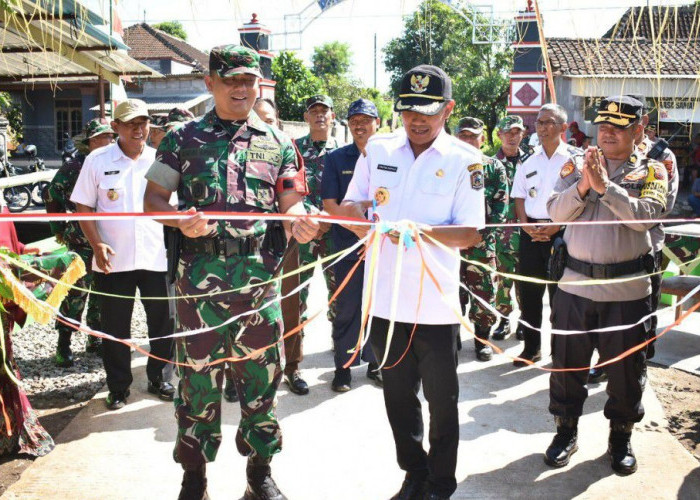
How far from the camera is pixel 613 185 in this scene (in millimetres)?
3580

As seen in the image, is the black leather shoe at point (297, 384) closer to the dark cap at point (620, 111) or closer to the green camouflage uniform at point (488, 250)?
the green camouflage uniform at point (488, 250)

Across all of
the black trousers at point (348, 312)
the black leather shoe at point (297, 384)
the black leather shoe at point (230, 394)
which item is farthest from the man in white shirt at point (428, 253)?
the black leather shoe at point (230, 394)

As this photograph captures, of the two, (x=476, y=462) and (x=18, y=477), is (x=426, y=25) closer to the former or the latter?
(x=476, y=462)

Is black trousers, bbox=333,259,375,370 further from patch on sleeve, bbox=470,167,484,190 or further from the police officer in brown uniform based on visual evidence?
patch on sleeve, bbox=470,167,484,190

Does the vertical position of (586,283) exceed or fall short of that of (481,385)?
it exceeds it

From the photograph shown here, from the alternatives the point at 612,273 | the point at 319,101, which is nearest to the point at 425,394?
the point at 612,273

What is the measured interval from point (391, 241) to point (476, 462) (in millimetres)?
1537

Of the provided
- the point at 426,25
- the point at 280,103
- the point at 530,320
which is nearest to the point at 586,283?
the point at 426,25

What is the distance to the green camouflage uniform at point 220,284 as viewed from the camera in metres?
3.33

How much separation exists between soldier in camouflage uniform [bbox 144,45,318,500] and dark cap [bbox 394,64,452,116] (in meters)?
0.70

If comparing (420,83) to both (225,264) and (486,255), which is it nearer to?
(225,264)

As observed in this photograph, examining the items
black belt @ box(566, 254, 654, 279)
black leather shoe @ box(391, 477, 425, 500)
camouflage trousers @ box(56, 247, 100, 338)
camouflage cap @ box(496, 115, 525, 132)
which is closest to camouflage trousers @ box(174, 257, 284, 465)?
black leather shoe @ box(391, 477, 425, 500)

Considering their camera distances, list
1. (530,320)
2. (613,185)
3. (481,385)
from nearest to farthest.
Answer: (613,185), (481,385), (530,320)

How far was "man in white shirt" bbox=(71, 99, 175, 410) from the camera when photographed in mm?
4695
